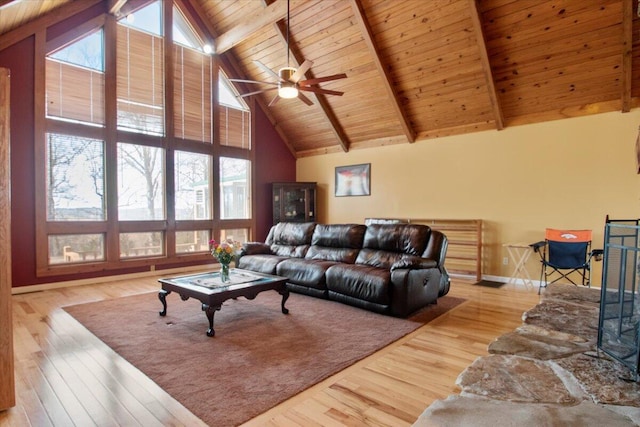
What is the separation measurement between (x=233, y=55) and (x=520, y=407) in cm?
738

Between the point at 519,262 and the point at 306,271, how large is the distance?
11.1ft

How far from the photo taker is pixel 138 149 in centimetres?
592

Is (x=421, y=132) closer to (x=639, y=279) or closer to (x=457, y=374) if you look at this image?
(x=639, y=279)

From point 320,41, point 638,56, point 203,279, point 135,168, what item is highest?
point 320,41

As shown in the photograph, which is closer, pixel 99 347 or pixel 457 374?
pixel 457 374

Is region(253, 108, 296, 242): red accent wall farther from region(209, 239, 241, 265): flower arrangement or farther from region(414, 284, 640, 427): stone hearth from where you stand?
region(414, 284, 640, 427): stone hearth

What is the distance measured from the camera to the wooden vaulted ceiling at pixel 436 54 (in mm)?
4227

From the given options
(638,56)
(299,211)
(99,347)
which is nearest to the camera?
(99,347)

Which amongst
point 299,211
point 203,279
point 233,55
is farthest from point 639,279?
point 233,55

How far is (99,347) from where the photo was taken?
285 centimetres

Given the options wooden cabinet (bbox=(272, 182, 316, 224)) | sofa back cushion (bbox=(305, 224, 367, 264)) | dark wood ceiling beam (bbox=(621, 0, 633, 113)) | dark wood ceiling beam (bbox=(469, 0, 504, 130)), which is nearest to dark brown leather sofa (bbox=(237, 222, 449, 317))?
sofa back cushion (bbox=(305, 224, 367, 264))

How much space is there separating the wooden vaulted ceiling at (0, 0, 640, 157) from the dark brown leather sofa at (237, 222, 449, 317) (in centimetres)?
260

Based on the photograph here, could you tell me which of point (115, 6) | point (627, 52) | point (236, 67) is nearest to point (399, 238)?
point (627, 52)

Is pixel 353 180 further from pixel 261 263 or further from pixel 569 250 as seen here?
pixel 569 250
